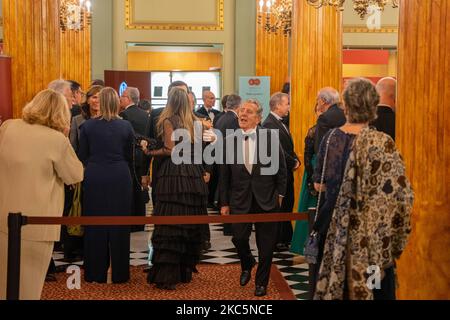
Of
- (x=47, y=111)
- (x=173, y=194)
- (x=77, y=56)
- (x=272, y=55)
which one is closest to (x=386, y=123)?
(x=173, y=194)

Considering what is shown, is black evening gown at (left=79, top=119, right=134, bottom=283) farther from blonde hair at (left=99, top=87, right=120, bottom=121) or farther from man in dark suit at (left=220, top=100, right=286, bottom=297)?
man in dark suit at (left=220, top=100, right=286, bottom=297)

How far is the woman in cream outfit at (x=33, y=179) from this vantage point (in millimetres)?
5383

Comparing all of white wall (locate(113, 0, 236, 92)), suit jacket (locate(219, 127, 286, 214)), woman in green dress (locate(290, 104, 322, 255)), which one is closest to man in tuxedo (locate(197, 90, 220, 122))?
woman in green dress (locate(290, 104, 322, 255))

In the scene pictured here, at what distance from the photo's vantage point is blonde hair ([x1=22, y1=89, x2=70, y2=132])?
5512mm

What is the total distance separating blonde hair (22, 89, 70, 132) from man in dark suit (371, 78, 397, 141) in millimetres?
2654

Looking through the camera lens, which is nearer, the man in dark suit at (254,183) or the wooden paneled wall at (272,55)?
the man in dark suit at (254,183)

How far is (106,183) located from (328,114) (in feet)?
7.31

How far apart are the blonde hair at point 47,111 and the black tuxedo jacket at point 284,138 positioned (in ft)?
11.4

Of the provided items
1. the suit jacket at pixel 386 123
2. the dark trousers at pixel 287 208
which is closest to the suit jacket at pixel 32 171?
the suit jacket at pixel 386 123

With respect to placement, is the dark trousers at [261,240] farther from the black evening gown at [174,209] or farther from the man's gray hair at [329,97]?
the man's gray hair at [329,97]

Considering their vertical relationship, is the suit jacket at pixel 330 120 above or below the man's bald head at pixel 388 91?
below

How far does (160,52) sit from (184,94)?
14.0m

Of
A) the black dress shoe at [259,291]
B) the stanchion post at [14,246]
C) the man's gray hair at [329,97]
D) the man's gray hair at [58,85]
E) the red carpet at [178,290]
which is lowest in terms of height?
the red carpet at [178,290]
